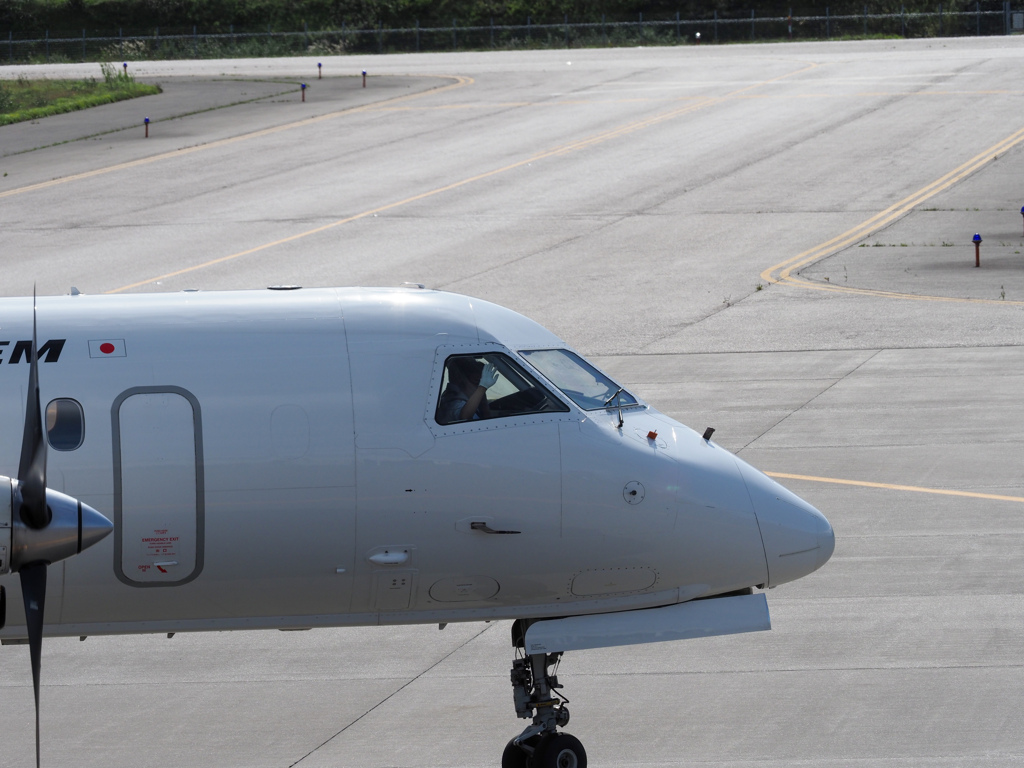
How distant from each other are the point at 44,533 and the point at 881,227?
34.0 metres

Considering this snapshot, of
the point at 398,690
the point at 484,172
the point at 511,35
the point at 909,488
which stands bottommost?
the point at 398,690

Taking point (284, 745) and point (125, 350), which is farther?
point (284, 745)

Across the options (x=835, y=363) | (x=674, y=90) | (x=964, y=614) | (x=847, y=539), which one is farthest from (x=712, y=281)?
(x=674, y=90)

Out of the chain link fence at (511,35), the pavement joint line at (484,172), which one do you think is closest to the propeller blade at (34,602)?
the pavement joint line at (484,172)

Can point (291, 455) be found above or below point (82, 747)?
above

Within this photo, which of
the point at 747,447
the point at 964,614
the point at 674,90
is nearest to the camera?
the point at 964,614

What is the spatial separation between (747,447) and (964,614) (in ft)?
22.7

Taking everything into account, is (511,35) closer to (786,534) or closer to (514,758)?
(786,534)

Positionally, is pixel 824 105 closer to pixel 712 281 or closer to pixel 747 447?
pixel 712 281

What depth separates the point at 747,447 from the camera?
21000mm

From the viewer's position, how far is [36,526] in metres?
8.48

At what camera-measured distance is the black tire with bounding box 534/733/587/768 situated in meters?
10.6

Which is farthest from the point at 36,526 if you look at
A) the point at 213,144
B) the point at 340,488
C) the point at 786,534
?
the point at 213,144

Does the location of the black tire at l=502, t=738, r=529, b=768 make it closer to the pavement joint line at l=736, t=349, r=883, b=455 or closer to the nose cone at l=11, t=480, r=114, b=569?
the nose cone at l=11, t=480, r=114, b=569
